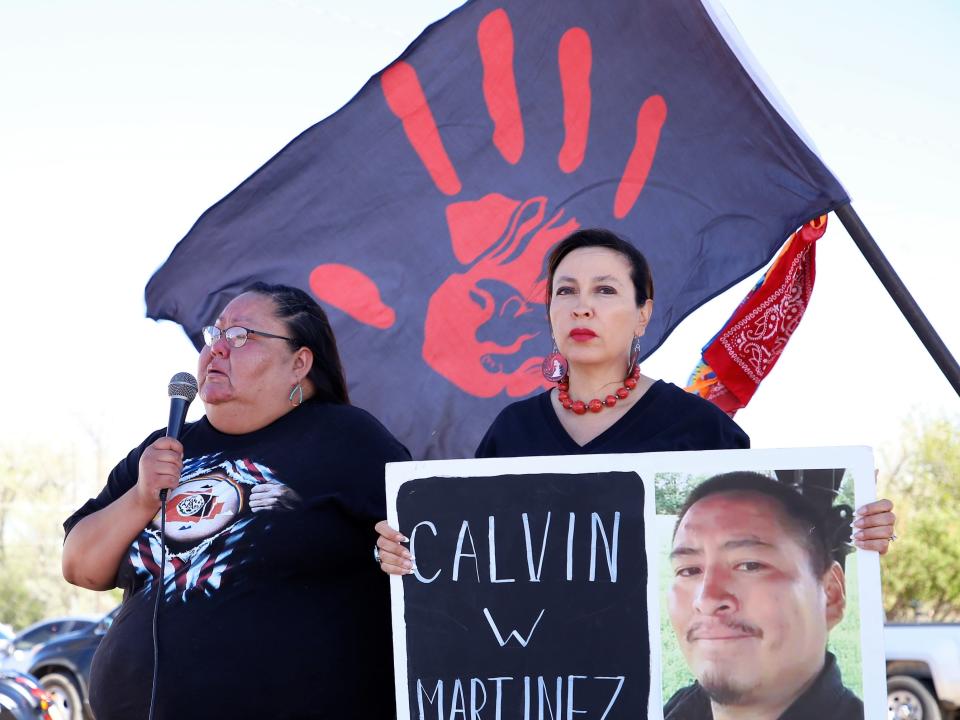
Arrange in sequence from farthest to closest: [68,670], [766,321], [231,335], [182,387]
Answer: [68,670] < [766,321] < [231,335] < [182,387]

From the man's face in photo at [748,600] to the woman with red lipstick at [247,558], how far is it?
110 centimetres

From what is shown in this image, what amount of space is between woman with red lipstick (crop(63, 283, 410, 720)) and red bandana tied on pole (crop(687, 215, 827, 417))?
1659 millimetres

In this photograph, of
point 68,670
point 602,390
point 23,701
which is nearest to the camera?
point 602,390

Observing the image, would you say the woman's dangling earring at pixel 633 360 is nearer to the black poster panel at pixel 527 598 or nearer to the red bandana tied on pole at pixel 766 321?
the black poster panel at pixel 527 598

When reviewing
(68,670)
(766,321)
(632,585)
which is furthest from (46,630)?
(632,585)

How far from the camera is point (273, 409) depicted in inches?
136

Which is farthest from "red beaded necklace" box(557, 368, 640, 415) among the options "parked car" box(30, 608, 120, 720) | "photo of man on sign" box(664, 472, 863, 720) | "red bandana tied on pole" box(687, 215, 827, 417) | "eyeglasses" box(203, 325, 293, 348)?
"parked car" box(30, 608, 120, 720)

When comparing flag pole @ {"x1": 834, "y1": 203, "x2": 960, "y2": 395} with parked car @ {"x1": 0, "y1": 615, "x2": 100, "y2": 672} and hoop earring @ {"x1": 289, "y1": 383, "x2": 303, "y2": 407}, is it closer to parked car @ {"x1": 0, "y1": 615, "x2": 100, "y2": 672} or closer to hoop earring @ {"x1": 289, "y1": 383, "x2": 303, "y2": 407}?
hoop earring @ {"x1": 289, "y1": 383, "x2": 303, "y2": 407}

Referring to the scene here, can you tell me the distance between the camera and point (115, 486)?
3.52 meters

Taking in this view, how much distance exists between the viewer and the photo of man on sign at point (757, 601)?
92.3 inches

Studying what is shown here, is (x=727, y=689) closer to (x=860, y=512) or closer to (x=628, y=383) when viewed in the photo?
(x=860, y=512)

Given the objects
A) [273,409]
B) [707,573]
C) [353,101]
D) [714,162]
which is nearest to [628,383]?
[707,573]

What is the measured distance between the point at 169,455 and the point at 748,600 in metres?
1.58

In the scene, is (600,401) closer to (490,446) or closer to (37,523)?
(490,446)
